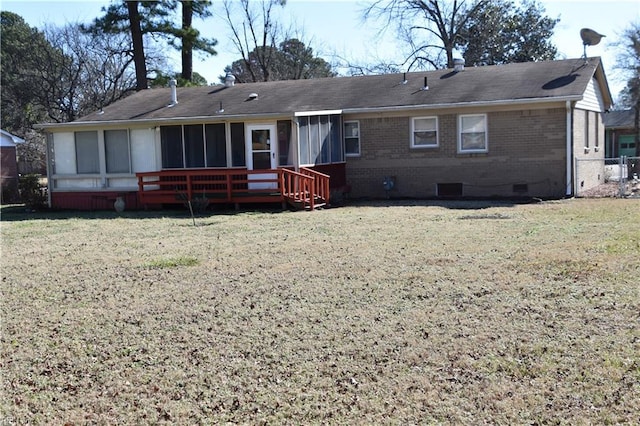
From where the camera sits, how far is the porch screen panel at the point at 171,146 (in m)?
20.2

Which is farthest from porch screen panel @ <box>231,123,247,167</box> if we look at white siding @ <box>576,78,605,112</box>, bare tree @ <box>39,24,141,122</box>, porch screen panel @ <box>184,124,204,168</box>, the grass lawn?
bare tree @ <box>39,24,141,122</box>

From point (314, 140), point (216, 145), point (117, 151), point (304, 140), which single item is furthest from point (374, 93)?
point (117, 151)

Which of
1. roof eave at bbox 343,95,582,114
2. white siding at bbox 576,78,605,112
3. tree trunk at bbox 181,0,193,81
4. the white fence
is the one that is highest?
tree trunk at bbox 181,0,193,81

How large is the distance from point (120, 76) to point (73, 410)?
37.5m

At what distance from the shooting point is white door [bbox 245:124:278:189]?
19.2 metres

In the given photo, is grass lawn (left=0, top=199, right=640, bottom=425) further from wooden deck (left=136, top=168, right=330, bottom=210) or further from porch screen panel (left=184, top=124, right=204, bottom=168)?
porch screen panel (left=184, top=124, right=204, bottom=168)

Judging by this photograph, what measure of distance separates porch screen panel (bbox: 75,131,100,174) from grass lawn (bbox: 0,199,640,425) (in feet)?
30.1

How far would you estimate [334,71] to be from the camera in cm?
4609

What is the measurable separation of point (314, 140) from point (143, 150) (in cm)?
519

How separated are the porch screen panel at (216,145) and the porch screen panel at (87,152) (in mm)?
3615

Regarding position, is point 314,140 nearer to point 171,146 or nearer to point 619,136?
point 171,146

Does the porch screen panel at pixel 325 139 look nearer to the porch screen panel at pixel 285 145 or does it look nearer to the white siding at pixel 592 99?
the porch screen panel at pixel 285 145

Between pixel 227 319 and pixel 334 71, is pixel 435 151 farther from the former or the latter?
pixel 334 71

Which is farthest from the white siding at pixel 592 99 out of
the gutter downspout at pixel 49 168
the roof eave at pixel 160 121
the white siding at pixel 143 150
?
the gutter downspout at pixel 49 168
